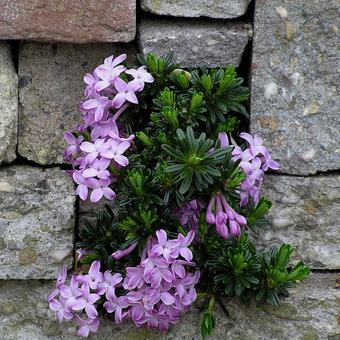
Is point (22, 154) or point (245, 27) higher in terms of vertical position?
point (245, 27)

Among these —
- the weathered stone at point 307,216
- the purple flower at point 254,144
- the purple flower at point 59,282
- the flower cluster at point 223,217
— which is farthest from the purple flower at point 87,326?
the purple flower at point 254,144

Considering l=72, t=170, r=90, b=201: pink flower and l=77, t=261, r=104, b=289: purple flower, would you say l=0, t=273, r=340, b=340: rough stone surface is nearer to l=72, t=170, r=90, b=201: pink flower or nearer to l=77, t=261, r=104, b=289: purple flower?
l=77, t=261, r=104, b=289: purple flower

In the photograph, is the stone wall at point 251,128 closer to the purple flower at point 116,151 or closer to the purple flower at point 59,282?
the purple flower at point 59,282

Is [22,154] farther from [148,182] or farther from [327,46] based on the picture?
[327,46]

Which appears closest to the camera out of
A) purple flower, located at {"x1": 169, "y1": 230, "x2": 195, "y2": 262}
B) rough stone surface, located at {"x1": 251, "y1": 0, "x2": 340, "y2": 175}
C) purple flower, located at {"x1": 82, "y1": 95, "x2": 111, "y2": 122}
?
purple flower, located at {"x1": 169, "y1": 230, "x2": 195, "y2": 262}

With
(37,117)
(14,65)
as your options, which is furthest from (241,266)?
(14,65)

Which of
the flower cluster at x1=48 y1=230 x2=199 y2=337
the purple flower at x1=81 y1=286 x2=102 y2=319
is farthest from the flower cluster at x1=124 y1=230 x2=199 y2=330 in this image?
the purple flower at x1=81 y1=286 x2=102 y2=319
